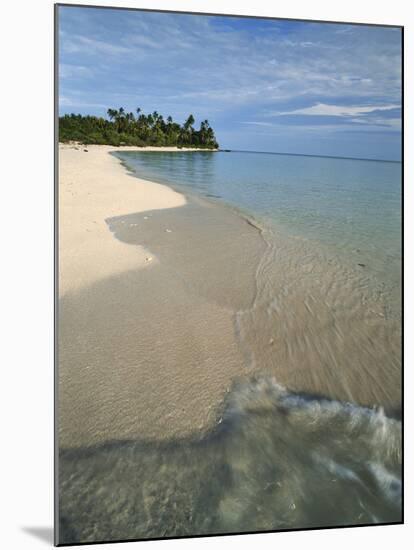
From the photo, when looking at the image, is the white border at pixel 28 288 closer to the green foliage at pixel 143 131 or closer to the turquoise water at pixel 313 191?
the green foliage at pixel 143 131

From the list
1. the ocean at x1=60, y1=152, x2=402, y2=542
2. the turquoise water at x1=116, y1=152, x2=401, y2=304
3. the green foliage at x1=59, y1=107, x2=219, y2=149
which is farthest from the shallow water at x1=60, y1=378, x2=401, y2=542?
the green foliage at x1=59, y1=107, x2=219, y2=149

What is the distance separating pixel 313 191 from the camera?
3.06 m

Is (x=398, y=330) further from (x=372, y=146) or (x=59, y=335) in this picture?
(x=59, y=335)

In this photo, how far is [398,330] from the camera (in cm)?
230

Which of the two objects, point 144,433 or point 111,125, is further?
point 111,125

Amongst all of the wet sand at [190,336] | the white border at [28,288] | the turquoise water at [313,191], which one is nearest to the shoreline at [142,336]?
the wet sand at [190,336]

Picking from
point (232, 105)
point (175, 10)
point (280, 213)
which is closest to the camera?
point (175, 10)

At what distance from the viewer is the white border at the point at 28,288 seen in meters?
1.84

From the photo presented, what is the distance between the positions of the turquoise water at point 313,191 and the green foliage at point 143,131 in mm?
139

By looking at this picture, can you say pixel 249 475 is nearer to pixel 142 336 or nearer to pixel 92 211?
pixel 142 336

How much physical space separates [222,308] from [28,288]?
1.01m

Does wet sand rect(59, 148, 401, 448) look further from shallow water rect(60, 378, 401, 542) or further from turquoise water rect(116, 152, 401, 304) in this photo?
turquoise water rect(116, 152, 401, 304)
